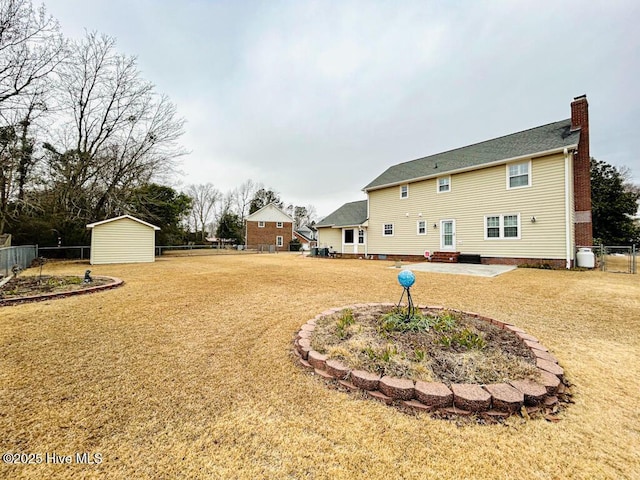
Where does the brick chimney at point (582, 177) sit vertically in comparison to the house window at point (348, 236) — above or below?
above

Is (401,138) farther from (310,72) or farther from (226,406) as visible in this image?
(226,406)

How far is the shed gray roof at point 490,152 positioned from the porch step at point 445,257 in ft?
14.5

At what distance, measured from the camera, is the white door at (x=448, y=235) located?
45.8ft

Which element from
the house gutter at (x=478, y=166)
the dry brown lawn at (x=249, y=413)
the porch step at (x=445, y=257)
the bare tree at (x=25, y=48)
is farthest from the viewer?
the porch step at (x=445, y=257)

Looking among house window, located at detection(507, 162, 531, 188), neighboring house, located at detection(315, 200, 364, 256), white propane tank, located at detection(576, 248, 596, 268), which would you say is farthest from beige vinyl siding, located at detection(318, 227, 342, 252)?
white propane tank, located at detection(576, 248, 596, 268)

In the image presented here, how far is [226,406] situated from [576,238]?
50.8ft

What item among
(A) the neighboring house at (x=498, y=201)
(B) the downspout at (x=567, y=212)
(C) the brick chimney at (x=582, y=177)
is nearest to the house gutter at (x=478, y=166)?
(A) the neighboring house at (x=498, y=201)

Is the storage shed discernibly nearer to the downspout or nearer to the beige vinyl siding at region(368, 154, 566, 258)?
the beige vinyl siding at region(368, 154, 566, 258)

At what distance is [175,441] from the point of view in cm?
170

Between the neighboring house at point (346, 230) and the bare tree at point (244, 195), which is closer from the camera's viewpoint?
the neighboring house at point (346, 230)

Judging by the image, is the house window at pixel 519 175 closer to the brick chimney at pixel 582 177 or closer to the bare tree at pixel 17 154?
the brick chimney at pixel 582 177

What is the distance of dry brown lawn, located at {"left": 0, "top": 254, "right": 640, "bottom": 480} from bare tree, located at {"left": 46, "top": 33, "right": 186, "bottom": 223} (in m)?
17.3

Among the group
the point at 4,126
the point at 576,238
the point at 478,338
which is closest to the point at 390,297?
the point at 478,338

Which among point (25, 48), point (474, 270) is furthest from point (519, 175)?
point (25, 48)
